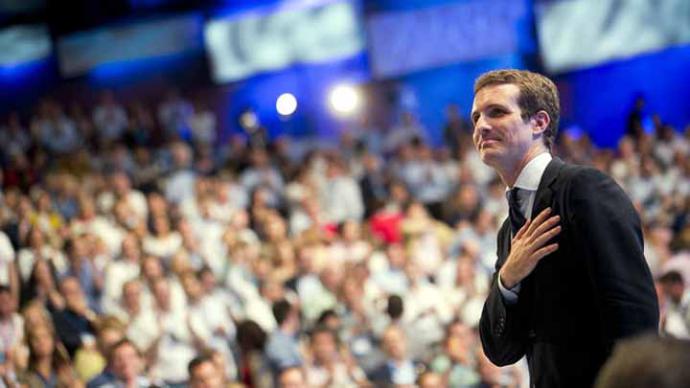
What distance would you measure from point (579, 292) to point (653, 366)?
3.50 feet

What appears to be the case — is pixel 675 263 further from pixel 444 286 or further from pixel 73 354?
pixel 73 354

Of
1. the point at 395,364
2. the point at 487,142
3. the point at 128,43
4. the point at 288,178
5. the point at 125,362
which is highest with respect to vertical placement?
the point at 128,43

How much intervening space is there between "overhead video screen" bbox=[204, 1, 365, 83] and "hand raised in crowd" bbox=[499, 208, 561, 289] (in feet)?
40.1

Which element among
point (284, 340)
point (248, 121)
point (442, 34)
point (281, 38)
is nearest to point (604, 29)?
point (442, 34)

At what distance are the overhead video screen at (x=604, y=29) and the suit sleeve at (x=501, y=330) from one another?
1140 centimetres

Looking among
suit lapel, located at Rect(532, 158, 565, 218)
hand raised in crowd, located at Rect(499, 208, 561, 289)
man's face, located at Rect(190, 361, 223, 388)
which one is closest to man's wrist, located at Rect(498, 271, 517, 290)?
hand raised in crowd, located at Rect(499, 208, 561, 289)

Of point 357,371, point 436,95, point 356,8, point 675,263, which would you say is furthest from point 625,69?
point 357,371

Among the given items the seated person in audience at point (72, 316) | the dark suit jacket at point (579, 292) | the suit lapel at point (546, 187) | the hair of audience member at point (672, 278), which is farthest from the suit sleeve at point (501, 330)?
the hair of audience member at point (672, 278)

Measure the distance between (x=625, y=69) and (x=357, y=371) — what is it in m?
8.39

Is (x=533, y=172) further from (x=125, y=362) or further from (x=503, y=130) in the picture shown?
(x=125, y=362)

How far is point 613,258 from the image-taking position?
231 cm

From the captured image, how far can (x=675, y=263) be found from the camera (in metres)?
8.03

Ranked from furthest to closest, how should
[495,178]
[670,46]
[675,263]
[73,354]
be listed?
1. [670,46]
2. [495,178]
3. [675,263]
4. [73,354]

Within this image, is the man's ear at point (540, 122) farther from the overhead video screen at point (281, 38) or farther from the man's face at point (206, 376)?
the overhead video screen at point (281, 38)
